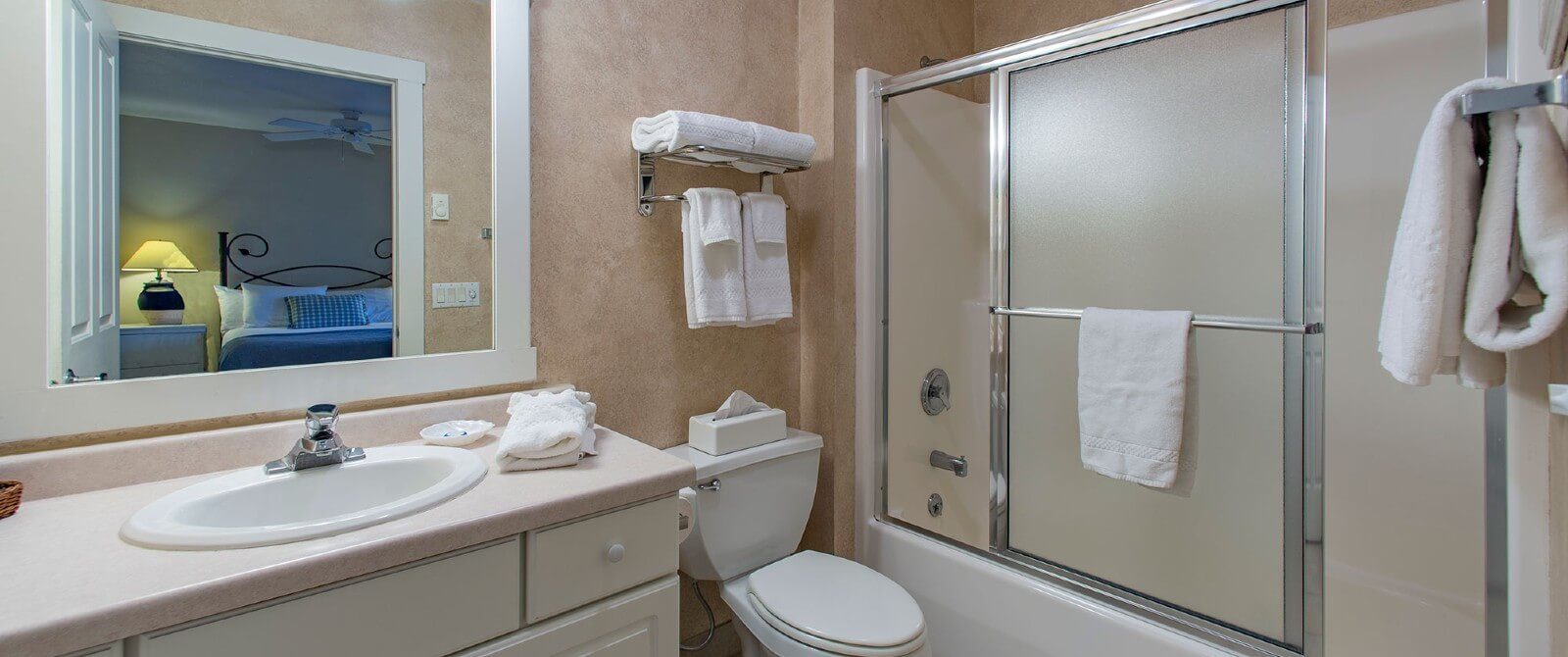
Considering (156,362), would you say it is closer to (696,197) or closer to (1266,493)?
(696,197)

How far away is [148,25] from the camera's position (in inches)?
43.8

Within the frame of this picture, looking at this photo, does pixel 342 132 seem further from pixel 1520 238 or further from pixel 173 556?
pixel 1520 238

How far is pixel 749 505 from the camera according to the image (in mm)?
1676

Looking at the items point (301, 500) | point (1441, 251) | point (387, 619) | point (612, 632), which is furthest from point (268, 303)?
point (1441, 251)

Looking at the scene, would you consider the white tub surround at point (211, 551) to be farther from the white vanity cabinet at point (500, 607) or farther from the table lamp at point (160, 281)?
the table lamp at point (160, 281)

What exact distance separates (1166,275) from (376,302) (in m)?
1.80

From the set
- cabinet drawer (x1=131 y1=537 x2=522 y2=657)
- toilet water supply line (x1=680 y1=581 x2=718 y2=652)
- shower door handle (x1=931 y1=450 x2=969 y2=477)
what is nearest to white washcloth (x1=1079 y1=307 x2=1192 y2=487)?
shower door handle (x1=931 y1=450 x2=969 y2=477)

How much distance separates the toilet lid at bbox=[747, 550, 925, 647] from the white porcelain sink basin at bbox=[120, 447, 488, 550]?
29.7 inches

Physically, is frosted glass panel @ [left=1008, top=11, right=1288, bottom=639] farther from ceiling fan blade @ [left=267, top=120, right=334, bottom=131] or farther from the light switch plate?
ceiling fan blade @ [left=267, top=120, right=334, bottom=131]

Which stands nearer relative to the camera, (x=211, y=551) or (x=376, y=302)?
(x=211, y=551)

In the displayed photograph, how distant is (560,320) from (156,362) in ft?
2.31

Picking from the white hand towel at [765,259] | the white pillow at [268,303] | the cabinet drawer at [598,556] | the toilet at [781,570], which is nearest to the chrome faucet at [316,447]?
the white pillow at [268,303]

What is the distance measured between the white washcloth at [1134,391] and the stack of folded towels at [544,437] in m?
1.12

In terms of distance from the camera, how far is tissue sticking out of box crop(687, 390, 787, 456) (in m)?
1.66
